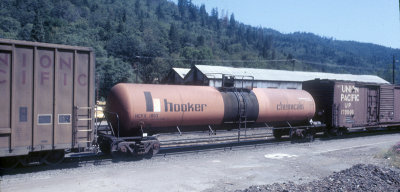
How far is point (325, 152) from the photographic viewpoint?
1586 centimetres

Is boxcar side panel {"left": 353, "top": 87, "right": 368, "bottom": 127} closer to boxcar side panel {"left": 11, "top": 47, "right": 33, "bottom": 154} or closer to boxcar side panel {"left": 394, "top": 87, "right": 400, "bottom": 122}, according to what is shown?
boxcar side panel {"left": 394, "top": 87, "right": 400, "bottom": 122}

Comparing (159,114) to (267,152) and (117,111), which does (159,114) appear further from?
(267,152)

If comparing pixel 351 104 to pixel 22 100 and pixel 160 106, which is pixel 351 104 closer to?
pixel 160 106

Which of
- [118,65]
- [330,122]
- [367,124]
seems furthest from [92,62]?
[118,65]

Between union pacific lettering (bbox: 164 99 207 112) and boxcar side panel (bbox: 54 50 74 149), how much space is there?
3927 mm

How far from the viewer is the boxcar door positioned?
72.2ft

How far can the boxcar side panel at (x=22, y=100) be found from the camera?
9703 mm

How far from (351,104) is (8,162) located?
19.2 meters

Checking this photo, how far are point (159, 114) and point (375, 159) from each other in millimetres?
9668

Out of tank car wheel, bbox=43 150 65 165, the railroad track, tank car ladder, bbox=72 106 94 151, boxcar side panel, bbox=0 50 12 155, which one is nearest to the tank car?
the railroad track

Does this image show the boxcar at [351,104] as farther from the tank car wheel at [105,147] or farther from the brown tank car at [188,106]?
the tank car wheel at [105,147]

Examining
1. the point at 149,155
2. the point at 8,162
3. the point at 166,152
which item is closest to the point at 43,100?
the point at 8,162

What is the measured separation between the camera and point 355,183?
Answer: 9.41 m

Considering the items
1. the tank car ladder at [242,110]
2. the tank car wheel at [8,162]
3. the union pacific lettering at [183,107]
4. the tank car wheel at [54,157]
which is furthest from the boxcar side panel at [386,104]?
the tank car wheel at [8,162]
